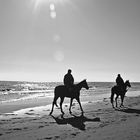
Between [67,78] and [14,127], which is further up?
[67,78]

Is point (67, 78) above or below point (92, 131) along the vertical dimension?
above

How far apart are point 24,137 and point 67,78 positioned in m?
7.05

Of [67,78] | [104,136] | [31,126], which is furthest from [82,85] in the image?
[104,136]

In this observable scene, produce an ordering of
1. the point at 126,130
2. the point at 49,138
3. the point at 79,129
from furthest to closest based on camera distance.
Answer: the point at 79,129, the point at 126,130, the point at 49,138

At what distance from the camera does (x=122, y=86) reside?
18.0 m

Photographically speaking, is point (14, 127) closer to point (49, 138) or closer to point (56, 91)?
point (49, 138)

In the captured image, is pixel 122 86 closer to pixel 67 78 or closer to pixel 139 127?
pixel 67 78

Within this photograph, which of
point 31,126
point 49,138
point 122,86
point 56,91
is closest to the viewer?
point 49,138

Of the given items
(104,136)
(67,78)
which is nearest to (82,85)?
(67,78)

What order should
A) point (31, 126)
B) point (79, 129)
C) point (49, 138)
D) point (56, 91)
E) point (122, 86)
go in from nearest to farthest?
1. point (49, 138)
2. point (79, 129)
3. point (31, 126)
4. point (56, 91)
5. point (122, 86)

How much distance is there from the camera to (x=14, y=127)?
9547 millimetres

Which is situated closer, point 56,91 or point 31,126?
point 31,126

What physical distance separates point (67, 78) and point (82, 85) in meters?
1.35

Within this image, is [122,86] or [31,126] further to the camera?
[122,86]
